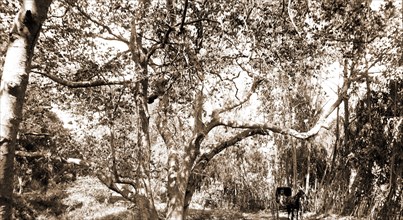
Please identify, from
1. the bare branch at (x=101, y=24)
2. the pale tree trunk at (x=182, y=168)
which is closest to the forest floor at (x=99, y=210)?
the pale tree trunk at (x=182, y=168)

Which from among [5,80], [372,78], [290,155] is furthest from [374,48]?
[5,80]

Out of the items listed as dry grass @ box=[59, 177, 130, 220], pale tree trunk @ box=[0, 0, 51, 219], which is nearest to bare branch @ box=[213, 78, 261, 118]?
pale tree trunk @ box=[0, 0, 51, 219]

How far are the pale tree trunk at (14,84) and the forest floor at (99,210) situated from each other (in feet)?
33.3

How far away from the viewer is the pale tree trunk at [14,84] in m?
2.28

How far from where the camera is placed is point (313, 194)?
1262 centimetres

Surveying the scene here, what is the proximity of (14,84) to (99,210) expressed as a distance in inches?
485

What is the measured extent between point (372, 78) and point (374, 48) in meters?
1.50

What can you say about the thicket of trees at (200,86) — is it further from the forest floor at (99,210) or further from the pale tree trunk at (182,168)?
the forest floor at (99,210)

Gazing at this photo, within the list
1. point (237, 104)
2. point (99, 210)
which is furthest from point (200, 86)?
point (99, 210)

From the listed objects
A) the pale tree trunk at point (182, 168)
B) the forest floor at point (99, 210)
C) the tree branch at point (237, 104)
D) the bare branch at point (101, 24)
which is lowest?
the forest floor at point (99, 210)

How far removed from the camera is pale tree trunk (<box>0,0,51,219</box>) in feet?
7.49

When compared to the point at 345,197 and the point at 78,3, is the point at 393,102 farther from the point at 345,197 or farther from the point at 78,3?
the point at 78,3

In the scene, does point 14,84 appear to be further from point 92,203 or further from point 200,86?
point 92,203

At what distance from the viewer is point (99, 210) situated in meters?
13.6
